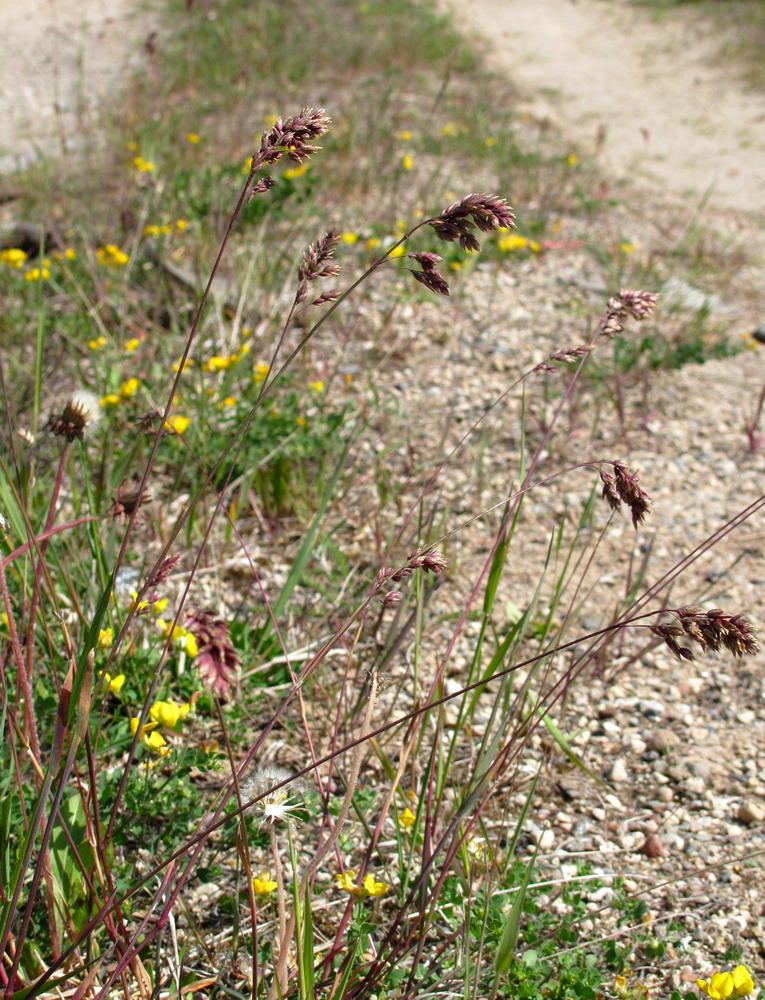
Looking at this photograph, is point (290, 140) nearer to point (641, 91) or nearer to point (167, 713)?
point (167, 713)

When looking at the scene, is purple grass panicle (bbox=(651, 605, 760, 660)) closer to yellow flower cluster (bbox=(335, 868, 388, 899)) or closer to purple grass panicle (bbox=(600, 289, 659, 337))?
purple grass panicle (bbox=(600, 289, 659, 337))

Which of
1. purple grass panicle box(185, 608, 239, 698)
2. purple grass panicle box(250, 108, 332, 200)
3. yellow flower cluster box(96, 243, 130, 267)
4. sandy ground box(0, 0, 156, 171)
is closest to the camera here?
purple grass panicle box(185, 608, 239, 698)

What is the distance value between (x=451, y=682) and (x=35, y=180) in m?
3.84

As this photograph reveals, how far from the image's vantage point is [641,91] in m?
8.26

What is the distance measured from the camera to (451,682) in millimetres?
2104

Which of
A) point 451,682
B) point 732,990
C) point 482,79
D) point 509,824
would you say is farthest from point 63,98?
point 732,990

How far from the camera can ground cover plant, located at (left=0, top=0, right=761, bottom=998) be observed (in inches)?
41.6

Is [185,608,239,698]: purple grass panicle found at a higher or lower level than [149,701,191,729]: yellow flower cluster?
higher

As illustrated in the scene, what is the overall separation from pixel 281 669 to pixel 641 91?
326 inches

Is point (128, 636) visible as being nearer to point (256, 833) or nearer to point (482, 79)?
point (256, 833)

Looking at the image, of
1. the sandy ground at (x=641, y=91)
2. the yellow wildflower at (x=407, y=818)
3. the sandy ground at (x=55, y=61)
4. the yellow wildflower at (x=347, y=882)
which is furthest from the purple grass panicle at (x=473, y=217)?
the sandy ground at (x=55, y=61)

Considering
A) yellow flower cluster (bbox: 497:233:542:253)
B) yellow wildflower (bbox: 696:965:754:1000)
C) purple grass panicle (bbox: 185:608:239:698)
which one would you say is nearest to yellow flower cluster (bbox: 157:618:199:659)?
purple grass panicle (bbox: 185:608:239:698)

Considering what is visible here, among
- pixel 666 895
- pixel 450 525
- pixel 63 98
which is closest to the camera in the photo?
pixel 666 895

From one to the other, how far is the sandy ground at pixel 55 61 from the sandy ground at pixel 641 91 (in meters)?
3.59
